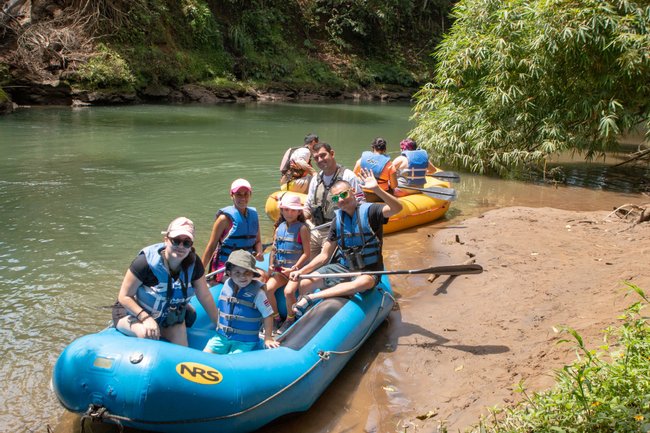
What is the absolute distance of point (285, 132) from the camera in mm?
16797

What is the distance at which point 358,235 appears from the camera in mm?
4660

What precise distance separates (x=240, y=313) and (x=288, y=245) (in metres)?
1.02

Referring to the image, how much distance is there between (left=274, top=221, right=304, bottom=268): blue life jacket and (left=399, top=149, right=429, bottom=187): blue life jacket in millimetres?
4055

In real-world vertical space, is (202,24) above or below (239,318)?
above

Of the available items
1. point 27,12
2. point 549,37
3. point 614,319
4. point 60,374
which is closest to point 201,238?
point 60,374

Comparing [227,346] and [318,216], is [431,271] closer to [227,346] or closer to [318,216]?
[318,216]

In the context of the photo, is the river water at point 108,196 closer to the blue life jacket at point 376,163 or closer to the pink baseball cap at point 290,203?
the blue life jacket at point 376,163

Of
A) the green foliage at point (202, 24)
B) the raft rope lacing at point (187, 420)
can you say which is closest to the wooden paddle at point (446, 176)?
the raft rope lacing at point (187, 420)

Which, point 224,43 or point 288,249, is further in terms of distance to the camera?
point 224,43

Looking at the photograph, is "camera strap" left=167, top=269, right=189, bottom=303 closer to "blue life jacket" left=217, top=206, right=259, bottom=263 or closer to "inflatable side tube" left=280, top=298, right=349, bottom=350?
"inflatable side tube" left=280, top=298, right=349, bottom=350

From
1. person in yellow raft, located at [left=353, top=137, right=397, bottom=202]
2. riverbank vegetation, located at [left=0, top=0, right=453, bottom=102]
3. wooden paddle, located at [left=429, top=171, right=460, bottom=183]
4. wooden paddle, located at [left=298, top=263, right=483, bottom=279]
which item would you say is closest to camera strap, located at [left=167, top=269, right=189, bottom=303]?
wooden paddle, located at [left=298, top=263, right=483, bottom=279]

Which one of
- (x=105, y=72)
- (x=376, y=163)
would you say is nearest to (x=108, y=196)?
(x=376, y=163)

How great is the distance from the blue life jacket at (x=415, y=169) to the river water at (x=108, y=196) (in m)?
0.77

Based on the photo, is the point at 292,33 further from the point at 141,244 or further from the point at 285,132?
the point at 141,244
